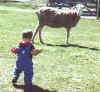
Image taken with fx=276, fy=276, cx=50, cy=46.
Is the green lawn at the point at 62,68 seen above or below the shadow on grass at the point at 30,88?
below

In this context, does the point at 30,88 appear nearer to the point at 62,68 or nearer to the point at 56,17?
the point at 62,68

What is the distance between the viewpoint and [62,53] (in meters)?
8.76

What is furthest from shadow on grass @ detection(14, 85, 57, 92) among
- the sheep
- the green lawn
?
the sheep

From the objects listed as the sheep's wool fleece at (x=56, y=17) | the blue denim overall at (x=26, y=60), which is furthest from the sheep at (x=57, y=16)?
the blue denim overall at (x=26, y=60)

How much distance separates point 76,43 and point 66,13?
1.35 meters

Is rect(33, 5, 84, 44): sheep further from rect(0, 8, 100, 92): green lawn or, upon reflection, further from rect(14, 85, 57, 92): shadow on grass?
rect(14, 85, 57, 92): shadow on grass

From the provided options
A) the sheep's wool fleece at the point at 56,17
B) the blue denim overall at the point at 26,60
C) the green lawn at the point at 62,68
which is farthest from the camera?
the sheep's wool fleece at the point at 56,17

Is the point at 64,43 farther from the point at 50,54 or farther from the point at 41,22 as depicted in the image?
the point at 50,54

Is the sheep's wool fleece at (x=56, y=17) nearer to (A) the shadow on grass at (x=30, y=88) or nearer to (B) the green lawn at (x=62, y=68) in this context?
(B) the green lawn at (x=62, y=68)

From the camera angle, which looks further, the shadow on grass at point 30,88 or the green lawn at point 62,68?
the green lawn at point 62,68

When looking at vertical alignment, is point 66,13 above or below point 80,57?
above

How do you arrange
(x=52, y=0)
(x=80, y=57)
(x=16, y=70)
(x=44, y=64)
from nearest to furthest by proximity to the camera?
1. (x=16, y=70)
2. (x=44, y=64)
3. (x=80, y=57)
4. (x=52, y=0)

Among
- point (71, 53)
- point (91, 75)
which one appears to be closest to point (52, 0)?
point (71, 53)

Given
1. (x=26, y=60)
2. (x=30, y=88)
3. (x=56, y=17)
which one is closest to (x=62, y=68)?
(x=30, y=88)
